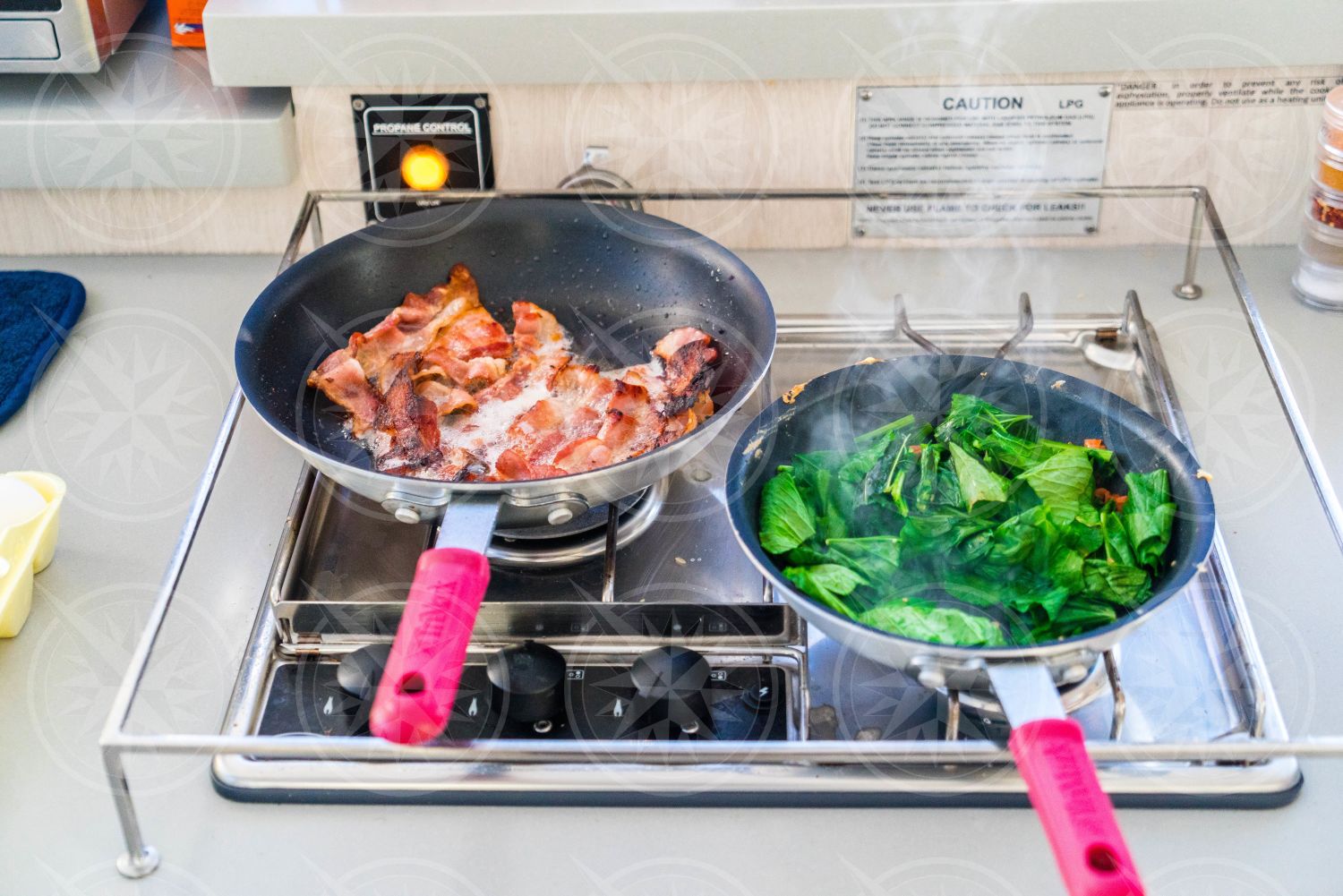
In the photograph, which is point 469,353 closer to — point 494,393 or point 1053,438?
point 494,393

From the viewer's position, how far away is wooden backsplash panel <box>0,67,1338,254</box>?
1267 millimetres

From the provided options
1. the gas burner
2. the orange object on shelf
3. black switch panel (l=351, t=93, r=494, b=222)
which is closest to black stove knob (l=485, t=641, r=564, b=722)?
the gas burner

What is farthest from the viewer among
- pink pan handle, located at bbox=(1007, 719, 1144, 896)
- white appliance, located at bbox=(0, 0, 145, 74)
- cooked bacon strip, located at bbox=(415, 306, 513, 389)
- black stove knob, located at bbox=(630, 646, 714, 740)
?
white appliance, located at bbox=(0, 0, 145, 74)

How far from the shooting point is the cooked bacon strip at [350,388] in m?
1.09

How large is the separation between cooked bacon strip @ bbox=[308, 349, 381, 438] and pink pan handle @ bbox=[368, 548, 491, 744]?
282 mm

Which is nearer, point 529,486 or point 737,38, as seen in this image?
point 529,486

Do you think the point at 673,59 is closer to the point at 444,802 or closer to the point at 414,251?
the point at 414,251

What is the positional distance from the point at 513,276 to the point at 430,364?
0.47 ft

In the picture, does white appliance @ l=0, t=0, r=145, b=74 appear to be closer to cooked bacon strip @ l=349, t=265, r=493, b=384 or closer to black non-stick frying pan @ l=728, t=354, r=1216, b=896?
cooked bacon strip @ l=349, t=265, r=493, b=384

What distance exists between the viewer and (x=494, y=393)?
1.11 metres

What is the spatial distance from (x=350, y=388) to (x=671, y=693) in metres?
0.42

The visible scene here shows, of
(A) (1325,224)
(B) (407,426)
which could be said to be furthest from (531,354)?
(A) (1325,224)

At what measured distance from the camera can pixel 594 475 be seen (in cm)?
89

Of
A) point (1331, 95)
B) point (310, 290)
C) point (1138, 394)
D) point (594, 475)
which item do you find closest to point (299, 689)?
point (594, 475)
